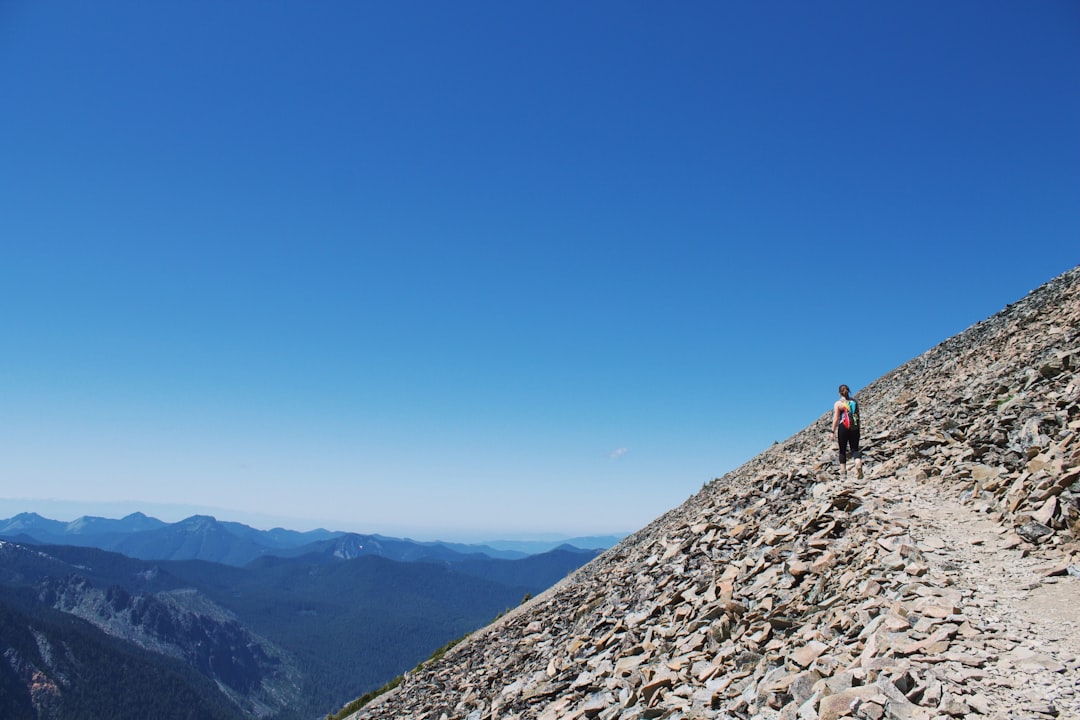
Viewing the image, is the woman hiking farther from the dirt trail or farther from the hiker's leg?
the dirt trail

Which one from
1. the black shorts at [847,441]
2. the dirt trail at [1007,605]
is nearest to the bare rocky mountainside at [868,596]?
the dirt trail at [1007,605]

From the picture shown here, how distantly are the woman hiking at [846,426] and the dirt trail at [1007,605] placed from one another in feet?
19.0

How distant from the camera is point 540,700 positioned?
1511 centimetres

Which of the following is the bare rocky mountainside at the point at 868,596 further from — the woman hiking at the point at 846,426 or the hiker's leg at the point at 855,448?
the woman hiking at the point at 846,426

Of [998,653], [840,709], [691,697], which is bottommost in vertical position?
[691,697]

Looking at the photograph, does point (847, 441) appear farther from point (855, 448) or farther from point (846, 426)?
point (846, 426)

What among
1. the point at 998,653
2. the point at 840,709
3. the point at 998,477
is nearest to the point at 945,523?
the point at 998,477

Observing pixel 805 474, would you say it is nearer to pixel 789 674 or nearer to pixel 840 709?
pixel 789 674

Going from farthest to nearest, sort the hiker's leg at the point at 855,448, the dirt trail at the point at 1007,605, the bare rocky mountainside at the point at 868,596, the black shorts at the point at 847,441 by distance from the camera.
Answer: the black shorts at the point at 847,441 < the hiker's leg at the point at 855,448 < the bare rocky mountainside at the point at 868,596 < the dirt trail at the point at 1007,605

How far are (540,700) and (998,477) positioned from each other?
43.6 ft

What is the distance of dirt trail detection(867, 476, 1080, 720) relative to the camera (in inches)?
306

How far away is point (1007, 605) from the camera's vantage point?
9914 millimetres

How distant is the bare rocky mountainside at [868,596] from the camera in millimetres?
8664

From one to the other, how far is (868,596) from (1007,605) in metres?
2.12
